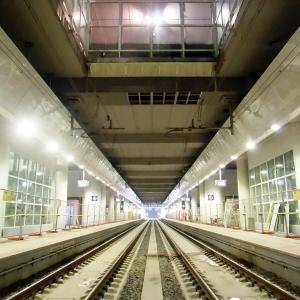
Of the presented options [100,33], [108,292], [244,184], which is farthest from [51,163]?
[108,292]

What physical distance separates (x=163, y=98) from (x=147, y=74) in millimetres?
2639

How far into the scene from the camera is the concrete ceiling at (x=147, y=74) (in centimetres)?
766

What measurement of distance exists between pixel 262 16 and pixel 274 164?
32.8 ft

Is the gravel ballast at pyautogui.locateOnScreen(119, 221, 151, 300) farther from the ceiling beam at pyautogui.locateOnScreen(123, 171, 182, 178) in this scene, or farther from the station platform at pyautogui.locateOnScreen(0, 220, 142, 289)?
the ceiling beam at pyautogui.locateOnScreen(123, 171, 182, 178)

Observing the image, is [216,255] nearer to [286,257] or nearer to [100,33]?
[286,257]

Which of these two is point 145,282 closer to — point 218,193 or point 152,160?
point 152,160

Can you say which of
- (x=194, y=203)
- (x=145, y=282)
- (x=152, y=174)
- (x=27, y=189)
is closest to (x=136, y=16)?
(x=145, y=282)

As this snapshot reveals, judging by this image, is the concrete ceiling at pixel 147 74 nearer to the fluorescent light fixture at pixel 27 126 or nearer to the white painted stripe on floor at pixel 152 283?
the fluorescent light fixture at pixel 27 126

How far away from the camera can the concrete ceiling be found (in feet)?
25.1

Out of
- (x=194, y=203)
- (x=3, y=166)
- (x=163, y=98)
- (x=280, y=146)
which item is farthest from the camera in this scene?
(x=194, y=203)

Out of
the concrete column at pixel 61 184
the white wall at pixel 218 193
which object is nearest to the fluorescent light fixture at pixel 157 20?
the concrete column at pixel 61 184

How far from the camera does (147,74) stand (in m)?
10.2

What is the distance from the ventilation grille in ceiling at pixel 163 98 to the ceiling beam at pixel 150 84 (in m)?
1.15

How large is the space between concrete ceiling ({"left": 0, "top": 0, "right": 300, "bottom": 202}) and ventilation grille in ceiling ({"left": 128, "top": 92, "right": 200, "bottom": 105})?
26 centimetres
